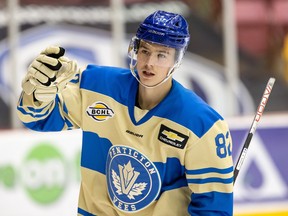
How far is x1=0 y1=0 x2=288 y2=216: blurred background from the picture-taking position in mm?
4500

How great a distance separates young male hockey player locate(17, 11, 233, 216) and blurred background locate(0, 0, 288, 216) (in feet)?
5.80

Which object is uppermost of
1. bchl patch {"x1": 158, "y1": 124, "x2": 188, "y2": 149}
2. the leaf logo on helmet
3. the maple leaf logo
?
the leaf logo on helmet

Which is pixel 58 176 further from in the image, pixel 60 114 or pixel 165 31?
pixel 165 31

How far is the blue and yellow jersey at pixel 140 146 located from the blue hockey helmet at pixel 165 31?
0.15m

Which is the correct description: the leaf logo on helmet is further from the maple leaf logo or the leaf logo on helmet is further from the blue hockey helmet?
the maple leaf logo

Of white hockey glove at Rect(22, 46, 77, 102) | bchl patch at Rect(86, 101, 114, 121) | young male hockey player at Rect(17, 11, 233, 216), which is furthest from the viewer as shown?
bchl patch at Rect(86, 101, 114, 121)

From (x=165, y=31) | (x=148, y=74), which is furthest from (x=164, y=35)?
(x=148, y=74)

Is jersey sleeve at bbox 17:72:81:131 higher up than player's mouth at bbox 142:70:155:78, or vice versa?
player's mouth at bbox 142:70:155:78

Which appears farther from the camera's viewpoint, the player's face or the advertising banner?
the advertising banner

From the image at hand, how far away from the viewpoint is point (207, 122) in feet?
8.57

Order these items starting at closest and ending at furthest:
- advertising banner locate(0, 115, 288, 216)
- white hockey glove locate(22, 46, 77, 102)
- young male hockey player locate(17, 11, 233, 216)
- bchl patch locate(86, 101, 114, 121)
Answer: white hockey glove locate(22, 46, 77, 102) → young male hockey player locate(17, 11, 233, 216) → bchl patch locate(86, 101, 114, 121) → advertising banner locate(0, 115, 288, 216)

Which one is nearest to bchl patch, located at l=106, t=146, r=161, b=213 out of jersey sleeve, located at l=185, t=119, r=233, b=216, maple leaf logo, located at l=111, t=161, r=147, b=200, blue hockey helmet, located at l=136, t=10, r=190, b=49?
maple leaf logo, located at l=111, t=161, r=147, b=200

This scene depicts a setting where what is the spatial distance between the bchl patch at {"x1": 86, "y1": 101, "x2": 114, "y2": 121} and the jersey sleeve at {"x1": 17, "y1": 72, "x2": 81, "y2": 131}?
0.17 feet

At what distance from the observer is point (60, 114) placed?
2752 mm
